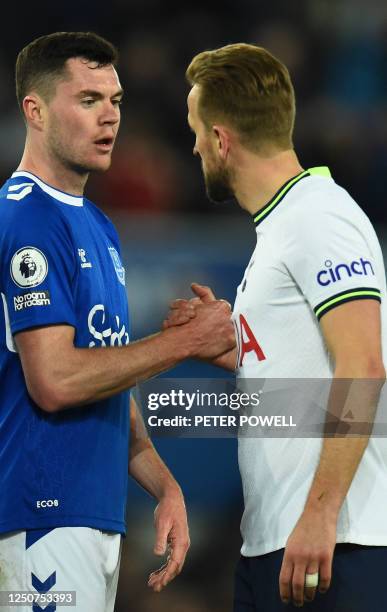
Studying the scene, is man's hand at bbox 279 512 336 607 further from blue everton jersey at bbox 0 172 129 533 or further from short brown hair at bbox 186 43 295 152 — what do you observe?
short brown hair at bbox 186 43 295 152

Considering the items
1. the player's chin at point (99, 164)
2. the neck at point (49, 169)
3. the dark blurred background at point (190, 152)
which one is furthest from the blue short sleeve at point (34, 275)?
the dark blurred background at point (190, 152)

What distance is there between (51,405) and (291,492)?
28.2 inches

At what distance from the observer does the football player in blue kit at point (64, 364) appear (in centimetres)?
305

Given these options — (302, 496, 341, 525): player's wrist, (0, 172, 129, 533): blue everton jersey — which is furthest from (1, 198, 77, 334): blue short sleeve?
(302, 496, 341, 525): player's wrist

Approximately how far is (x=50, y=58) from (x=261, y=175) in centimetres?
81

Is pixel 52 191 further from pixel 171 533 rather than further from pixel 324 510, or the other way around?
pixel 324 510

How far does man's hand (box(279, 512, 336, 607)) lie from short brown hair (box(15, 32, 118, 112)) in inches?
63.0

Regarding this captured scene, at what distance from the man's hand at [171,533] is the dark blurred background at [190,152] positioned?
245 centimetres

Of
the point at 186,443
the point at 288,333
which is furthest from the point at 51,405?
the point at 186,443

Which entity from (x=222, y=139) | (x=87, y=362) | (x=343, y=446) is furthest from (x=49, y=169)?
(x=343, y=446)

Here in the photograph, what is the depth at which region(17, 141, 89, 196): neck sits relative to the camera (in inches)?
132

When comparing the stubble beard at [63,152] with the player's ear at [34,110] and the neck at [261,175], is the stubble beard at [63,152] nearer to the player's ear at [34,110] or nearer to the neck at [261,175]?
the player's ear at [34,110]

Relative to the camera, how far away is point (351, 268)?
272 centimetres

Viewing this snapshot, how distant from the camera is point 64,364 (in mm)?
3039
